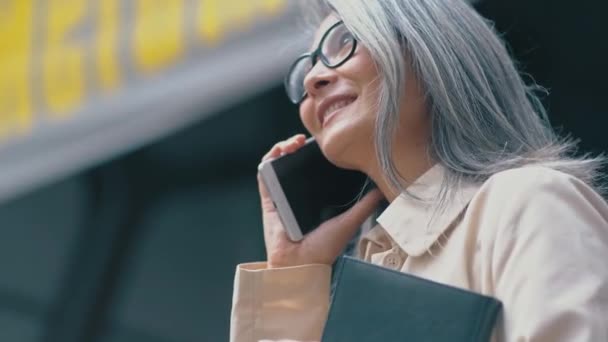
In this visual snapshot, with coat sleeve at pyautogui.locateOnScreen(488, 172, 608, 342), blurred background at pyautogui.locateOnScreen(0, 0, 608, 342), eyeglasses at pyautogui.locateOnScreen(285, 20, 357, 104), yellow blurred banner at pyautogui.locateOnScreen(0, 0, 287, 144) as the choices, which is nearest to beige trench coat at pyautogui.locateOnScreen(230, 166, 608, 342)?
coat sleeve at pyautogui.locateOnScreen(488, 172, 608, 342)

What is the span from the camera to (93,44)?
2857 mm

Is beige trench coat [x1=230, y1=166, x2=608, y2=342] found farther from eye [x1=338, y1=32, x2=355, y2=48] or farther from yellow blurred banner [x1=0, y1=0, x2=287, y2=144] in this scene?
yellow blurred banner [x1=0, y1=0, x2=287, y2=144]

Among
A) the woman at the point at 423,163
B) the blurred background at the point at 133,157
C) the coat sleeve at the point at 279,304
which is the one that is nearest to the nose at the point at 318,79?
the woman at the point at 423,163

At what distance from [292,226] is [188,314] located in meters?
1.16

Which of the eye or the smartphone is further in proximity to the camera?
the smartphone

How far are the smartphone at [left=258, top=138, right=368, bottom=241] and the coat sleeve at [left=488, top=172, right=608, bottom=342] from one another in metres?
0.45

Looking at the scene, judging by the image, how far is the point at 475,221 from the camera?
1241 millimetres

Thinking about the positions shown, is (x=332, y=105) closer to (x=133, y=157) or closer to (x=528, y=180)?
(x=528, y=180)

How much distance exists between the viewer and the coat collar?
4.23ft

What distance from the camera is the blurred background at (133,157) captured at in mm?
2514

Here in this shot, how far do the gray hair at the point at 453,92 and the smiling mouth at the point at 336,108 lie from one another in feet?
0.25

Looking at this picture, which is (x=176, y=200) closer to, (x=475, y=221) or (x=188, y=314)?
(x=188, y=314)

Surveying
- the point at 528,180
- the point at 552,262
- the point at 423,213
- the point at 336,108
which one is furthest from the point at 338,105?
the point at 552,262

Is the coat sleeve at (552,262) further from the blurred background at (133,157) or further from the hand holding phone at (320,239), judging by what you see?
the blurred background at (133,157)
